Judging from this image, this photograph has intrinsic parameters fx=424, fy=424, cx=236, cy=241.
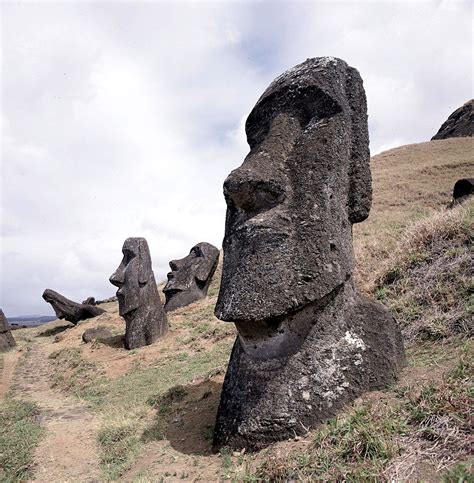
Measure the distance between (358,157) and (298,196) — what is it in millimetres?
916

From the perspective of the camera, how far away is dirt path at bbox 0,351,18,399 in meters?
9.25

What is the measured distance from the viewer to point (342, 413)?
3.57 m

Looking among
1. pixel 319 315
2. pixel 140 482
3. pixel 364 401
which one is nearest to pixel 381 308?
pixel 319 315

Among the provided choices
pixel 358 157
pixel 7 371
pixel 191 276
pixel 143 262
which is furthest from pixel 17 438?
pixel 191 276

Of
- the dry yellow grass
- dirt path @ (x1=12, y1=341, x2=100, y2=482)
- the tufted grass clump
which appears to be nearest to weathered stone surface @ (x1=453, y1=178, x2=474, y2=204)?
the dry yellow grass

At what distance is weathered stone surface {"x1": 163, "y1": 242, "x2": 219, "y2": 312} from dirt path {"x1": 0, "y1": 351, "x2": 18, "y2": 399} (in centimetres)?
521

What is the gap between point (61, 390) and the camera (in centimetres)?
884

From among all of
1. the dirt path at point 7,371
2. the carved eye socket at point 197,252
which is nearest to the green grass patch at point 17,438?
the dirt path at point 7,371

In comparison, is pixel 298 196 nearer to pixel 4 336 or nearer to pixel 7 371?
pixel 7 371

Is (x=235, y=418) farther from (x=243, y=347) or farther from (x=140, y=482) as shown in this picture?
(x=140, y=482)

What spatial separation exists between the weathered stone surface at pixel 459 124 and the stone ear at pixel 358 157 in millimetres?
50108

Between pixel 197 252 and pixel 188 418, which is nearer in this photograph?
pixel 188 418

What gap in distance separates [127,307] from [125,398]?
5216mm

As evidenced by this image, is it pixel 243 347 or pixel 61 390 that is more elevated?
pixel 243 347
